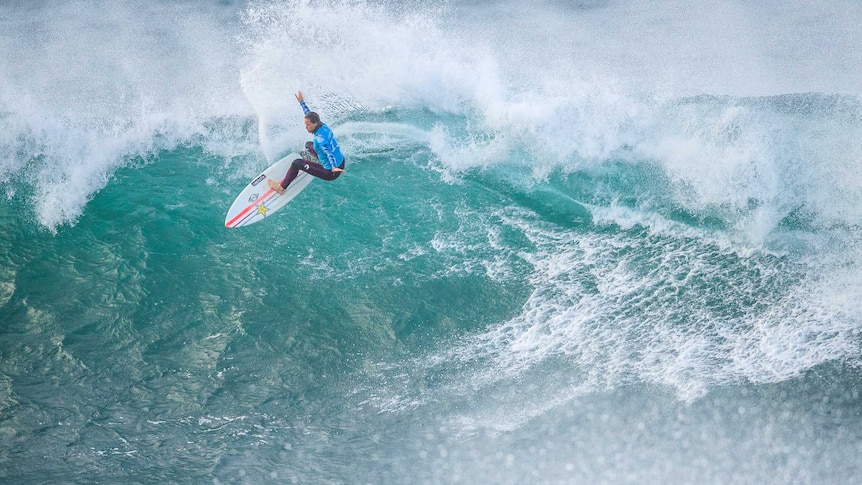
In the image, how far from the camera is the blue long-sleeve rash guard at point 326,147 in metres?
8.52

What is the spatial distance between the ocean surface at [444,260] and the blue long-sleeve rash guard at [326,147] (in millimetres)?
912

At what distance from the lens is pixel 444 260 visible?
8828 millimetres

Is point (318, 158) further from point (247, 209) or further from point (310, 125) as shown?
point (247, 209)

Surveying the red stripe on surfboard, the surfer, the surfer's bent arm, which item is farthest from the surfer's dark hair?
the red stripe on surfboard

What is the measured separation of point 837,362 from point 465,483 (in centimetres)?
440

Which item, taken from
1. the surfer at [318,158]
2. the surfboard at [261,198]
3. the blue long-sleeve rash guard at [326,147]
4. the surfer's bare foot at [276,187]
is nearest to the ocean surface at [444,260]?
the surfboard at [261,198]

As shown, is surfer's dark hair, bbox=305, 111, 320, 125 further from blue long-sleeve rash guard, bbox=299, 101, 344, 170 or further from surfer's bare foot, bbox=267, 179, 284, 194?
surfer's bare foot, bbox=267, 179, 284, 194

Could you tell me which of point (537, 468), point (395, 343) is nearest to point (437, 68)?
point (395, 343)

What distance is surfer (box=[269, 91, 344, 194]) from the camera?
841 cm

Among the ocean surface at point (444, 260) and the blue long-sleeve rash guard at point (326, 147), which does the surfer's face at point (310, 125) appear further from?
the ocean surface at point (444, 260)

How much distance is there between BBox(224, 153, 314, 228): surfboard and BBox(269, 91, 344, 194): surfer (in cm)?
13

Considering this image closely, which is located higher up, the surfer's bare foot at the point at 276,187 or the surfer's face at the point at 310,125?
the surfer's face at the point at 310,125

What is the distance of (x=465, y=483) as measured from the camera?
721cm

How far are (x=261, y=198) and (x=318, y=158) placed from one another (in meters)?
1.07
